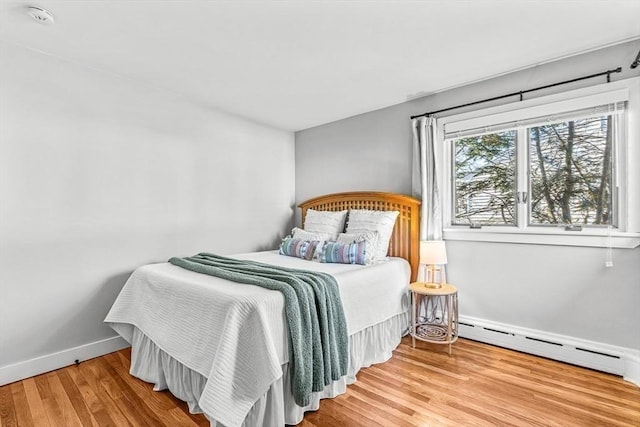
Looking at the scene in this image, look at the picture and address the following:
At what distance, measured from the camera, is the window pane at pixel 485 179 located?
289 centimetres

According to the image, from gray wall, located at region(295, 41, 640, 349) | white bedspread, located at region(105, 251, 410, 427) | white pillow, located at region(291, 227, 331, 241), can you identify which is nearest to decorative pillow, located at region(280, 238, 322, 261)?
white pillow, located at region(291, 227, 331, 241)

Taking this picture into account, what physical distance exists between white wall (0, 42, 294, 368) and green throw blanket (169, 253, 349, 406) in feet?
3.95

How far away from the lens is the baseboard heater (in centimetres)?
236

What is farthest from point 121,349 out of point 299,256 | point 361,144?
point 361,144

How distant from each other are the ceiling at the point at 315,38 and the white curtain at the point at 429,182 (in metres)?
0.42

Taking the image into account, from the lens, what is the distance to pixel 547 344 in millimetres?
2598

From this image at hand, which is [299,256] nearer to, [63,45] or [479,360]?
[479,360]

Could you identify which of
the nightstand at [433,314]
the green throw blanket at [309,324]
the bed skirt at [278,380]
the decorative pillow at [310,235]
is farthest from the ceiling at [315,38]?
the bed skirt at [278,380]

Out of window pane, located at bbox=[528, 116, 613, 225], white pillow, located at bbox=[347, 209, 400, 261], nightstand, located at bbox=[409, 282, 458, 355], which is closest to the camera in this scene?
window pane, located at bbox=[528, 116, 613, 225]

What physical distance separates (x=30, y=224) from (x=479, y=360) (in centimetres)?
367

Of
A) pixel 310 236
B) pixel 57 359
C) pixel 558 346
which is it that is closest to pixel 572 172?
pixel 558 346

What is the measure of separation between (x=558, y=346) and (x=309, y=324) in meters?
2.16

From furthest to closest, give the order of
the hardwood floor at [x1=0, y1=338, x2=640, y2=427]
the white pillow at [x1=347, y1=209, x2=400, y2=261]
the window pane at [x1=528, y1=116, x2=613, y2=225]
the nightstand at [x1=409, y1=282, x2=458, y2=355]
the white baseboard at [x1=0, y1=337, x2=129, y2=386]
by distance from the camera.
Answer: the white pillow at [x1=347, y1=209, x2=400, y2=261]
the nightstand at [x1=409, y1=282, x2=458, y2=355]
the window pane at [x1=528, y1=116, x2=613, y2=225]
the white baseboard at [x1=0, y1=337, x2=129, y2=386]
the hardwood floor at [x1=0, y1=338, x2=640, y2=427]

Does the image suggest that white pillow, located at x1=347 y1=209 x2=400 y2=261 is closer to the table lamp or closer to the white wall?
the table lamp
